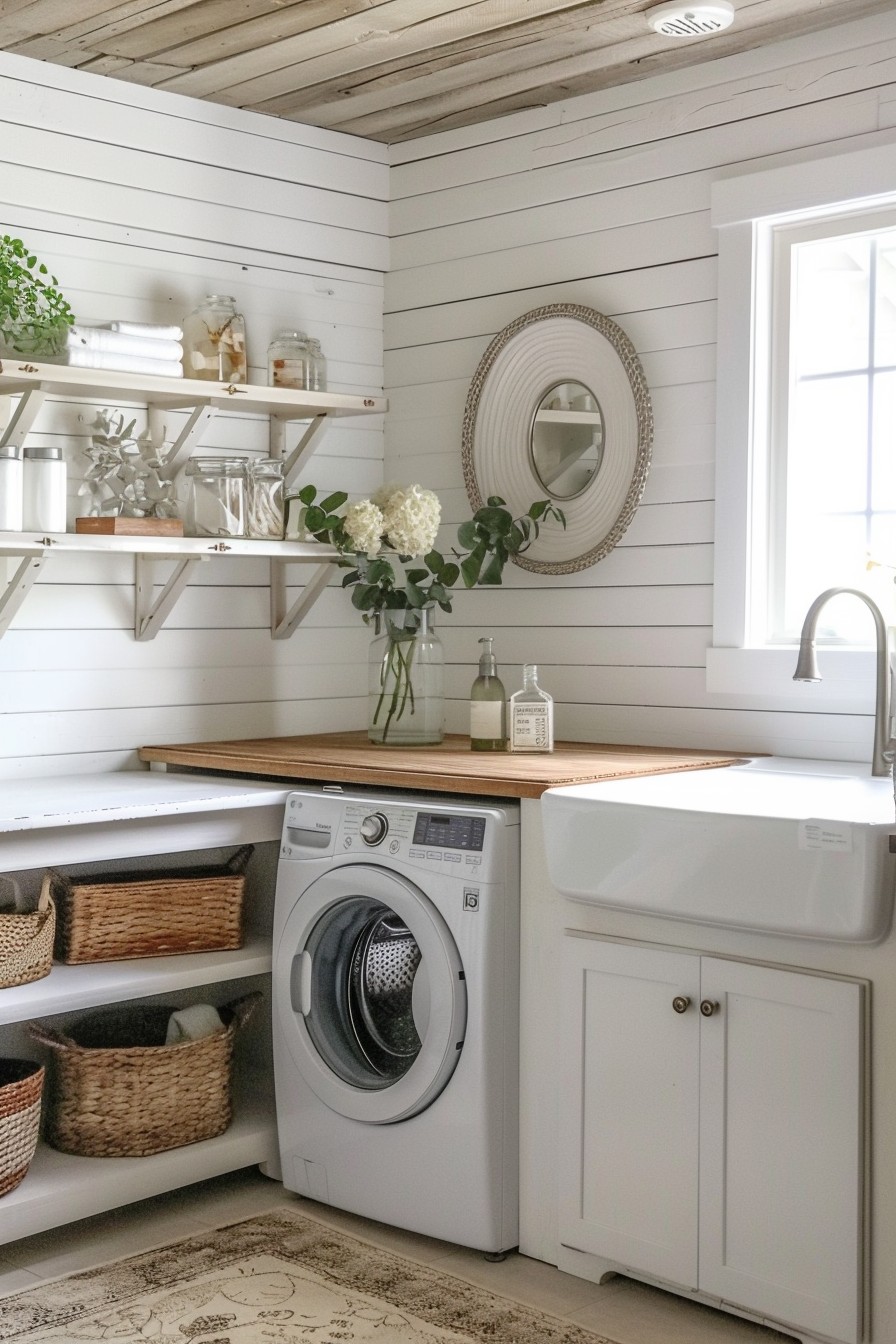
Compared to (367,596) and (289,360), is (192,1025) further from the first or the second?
(289,360)

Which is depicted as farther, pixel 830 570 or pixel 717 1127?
pixel 830 570

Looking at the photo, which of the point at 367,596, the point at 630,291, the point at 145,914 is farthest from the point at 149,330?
the point at 145,914

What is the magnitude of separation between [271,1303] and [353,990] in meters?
0.62

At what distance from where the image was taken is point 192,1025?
9.88 feet

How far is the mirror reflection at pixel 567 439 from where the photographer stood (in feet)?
11.0

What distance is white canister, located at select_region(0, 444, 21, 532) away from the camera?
2768 mm

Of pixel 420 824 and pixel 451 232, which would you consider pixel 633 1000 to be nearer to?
pixel 420 824

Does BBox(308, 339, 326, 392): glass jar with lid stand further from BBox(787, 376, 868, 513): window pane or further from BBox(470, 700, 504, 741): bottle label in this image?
BBox(787, 376, 868, 513): window pane

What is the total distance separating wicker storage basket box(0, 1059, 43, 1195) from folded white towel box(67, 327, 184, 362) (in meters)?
1.42

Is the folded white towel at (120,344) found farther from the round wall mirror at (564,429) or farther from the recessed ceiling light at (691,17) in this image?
the recessed ceiling light at (691,17)

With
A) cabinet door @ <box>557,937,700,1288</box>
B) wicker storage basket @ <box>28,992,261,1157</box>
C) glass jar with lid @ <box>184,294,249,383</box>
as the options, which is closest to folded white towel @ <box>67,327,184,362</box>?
glass jar with lid @ <box>184,294,249,383</box>

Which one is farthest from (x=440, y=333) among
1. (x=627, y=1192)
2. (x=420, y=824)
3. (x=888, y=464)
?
(x=627, y=1192)

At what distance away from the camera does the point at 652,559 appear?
10.8ft

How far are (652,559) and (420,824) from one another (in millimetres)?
953
